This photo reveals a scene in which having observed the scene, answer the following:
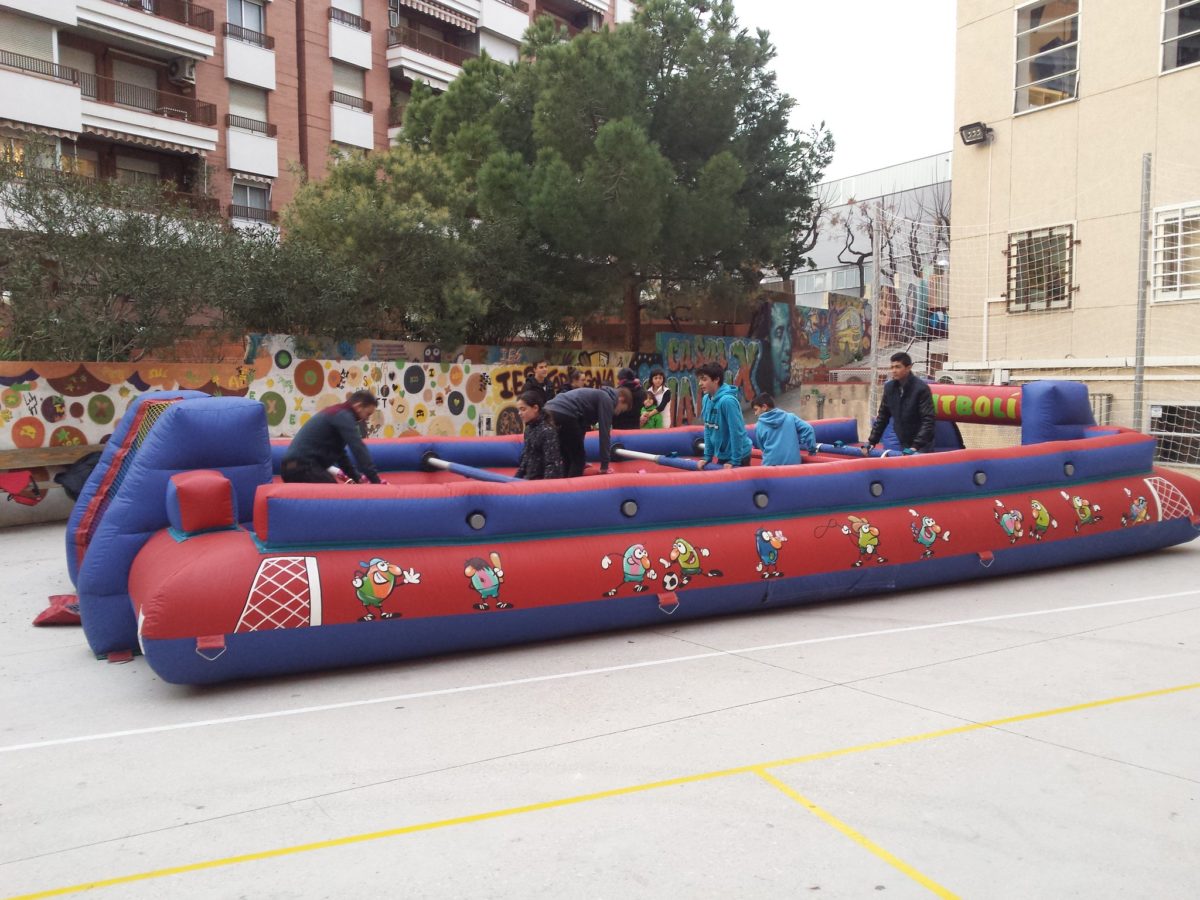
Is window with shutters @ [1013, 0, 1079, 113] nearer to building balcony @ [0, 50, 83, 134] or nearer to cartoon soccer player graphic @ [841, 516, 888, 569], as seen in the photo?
cartoon soccer player graphic @ [841, 516, 888, 569]

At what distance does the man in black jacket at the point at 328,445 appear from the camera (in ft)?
23.2

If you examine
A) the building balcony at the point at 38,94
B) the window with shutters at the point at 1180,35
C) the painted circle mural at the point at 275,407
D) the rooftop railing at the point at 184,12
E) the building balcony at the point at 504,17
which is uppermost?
the building balcony at the point at 504,17

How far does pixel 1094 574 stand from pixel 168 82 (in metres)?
26.3

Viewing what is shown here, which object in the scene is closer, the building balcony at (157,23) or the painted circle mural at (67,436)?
the painted circle mural at (67,436)

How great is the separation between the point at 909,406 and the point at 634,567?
4.04 meters

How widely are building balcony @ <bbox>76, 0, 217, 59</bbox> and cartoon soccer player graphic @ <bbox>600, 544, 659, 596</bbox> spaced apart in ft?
78.0

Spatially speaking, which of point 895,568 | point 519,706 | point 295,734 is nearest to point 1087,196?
point 895,568

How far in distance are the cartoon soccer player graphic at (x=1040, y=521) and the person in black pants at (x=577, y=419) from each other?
3.56 meters

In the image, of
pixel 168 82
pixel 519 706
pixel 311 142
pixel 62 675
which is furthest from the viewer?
pixel 311 142

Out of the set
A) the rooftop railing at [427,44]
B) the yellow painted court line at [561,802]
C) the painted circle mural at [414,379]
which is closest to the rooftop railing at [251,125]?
the rooftop railing at [427,44]

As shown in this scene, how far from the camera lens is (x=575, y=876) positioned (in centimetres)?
313

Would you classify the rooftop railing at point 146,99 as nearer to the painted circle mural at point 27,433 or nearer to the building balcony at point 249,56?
the building balcony at point 249,56

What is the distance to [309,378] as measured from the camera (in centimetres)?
1499

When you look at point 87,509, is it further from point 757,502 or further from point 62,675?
point 757,502
